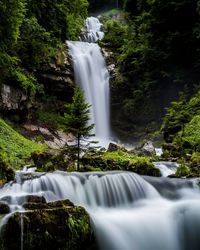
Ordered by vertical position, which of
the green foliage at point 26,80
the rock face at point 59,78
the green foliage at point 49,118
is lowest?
the green foliage at point 49,118

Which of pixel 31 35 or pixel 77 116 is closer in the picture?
pixel 77 116

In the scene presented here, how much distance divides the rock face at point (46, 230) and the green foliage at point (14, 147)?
286 inches

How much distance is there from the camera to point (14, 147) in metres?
16.9

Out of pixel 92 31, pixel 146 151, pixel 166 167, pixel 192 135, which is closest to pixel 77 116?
pixel 166 167

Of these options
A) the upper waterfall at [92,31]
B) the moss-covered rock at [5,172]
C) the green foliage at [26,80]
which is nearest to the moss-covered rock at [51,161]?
the moss-covered rock at [5,172]

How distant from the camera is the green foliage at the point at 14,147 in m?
15.7

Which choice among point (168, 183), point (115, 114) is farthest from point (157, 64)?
point (168, 183)

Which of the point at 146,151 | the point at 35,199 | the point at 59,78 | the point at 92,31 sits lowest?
the point at 35,199

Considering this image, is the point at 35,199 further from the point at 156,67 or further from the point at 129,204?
the point at 156,67

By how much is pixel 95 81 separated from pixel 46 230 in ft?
65.8

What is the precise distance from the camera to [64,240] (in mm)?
8031

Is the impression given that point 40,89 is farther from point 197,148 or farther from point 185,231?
point 185,231

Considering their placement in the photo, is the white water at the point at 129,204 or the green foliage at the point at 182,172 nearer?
the white water at the point at 129,204

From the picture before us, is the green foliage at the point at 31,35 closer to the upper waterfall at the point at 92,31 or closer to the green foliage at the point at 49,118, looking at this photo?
the green foliage at the point at 49,118
